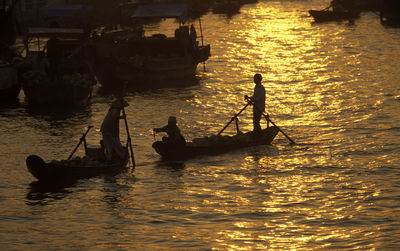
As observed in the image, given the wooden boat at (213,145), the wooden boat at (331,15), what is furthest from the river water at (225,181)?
the wooden boat at (331,15)

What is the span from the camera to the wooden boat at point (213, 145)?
754 inches

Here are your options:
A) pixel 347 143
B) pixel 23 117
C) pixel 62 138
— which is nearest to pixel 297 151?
pixel 347 143

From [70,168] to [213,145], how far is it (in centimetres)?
426

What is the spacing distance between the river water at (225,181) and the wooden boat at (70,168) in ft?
0.98

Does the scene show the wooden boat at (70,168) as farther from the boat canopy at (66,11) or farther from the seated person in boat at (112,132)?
the boat canopy at (66,11)

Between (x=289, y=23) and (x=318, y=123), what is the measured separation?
1882 inches

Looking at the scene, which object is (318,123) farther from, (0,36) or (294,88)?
(0,36)

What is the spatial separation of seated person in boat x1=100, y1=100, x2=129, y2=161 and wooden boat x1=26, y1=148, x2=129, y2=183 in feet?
0.63

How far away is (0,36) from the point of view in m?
45.2

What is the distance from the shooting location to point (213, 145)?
1955 cm

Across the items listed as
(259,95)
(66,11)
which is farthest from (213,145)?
(66,11)

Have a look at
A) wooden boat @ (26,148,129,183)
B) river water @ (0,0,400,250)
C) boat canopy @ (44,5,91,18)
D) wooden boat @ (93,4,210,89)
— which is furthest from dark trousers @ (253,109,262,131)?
boat canopy @ (44,5,91,18)

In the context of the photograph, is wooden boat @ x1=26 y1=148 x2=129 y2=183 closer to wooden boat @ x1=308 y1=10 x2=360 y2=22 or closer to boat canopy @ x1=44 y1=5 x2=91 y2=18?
boat canopy @ x1=44 y1=5 x2=91 y2=18

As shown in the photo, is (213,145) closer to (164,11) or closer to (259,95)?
(259,95)
